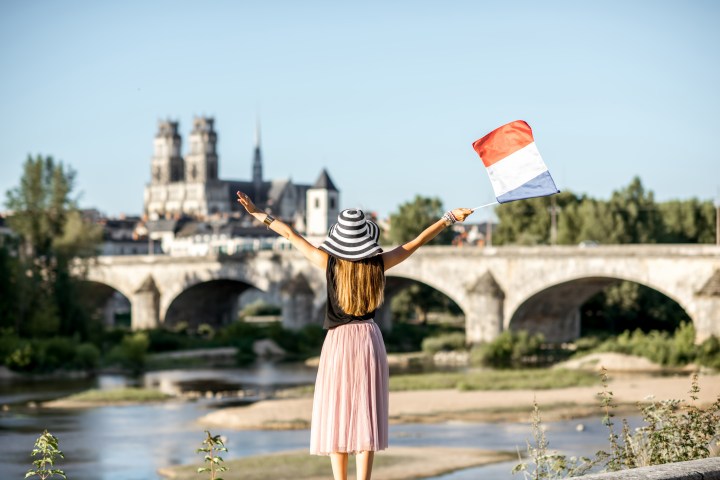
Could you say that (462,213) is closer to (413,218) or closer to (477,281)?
(477,281)

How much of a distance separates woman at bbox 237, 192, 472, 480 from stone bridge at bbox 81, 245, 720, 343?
131 ft

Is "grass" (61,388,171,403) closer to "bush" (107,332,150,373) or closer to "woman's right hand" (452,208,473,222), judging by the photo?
"bush" (107,332,150,373)

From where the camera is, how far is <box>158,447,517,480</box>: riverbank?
21547 millimetres

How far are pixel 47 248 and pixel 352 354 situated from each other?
47644 millimetres

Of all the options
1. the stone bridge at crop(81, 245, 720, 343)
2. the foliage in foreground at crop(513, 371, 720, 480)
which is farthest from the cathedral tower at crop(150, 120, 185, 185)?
the foliage in foreground at crop(513, 371, 720, 480)

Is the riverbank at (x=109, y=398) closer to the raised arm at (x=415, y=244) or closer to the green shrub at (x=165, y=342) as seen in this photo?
the green shrub at (x=165, y=342)

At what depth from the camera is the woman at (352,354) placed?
8.27 m

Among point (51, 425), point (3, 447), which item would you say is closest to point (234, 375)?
point (51, 425)

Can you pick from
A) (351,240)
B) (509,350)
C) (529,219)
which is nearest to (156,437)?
(351,240)

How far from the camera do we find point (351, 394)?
8266mm

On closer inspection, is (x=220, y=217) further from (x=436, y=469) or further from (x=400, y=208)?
(x=436, y=469)

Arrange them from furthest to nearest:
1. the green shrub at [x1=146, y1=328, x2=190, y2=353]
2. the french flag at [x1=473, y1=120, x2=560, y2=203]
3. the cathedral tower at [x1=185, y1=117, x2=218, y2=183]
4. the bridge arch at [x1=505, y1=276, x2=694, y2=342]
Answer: the cathedral tower at [x1=185, y1=117, x2=218, y2=183], the green shrub at [x1=146, y1=328, x2=190, y2=353], the bridge arch at [x1=505, y1=276, x2=694, y2=342], the french flag at [x1=473, y1=120, x2=560, y2=203]

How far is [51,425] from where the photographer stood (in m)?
30.0

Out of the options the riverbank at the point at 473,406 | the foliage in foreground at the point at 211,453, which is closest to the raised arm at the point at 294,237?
the foliage in foreground at the point at 211,453
